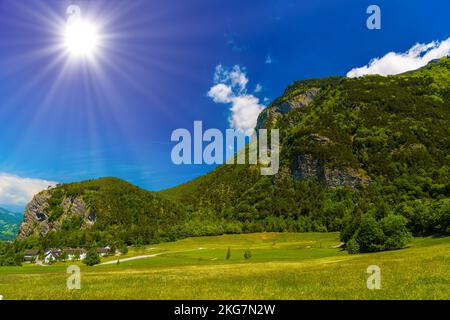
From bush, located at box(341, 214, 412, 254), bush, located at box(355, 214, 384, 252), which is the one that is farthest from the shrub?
bush, located at box(355, 214, 384, 252)

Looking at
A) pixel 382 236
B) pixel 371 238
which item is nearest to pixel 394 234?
pixel 382 236

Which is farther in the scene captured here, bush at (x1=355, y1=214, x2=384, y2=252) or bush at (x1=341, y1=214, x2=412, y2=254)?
bush at (x1=355, y1=214, x2=384, y2=252)

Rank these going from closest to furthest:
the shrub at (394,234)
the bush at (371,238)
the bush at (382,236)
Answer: the shrub at (394,234) → the bush at (382,236) → the bush at (371,238)

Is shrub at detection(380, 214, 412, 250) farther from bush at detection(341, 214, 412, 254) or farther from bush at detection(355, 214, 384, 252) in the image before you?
bush at detection(355, 214, 384, 252)

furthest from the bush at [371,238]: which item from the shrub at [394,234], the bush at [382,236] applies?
the shrub at [394,234]

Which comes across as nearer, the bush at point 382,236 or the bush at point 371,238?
the bush at point 382,236

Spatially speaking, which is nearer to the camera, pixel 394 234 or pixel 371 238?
pixel 394 234

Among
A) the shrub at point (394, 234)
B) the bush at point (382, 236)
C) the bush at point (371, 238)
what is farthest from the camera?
the bush at point (371, 238)

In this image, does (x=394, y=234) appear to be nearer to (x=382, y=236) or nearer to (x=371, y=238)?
(x=382, y=236)

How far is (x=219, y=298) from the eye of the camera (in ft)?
63.3

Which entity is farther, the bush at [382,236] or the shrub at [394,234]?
the bush at [382,236]

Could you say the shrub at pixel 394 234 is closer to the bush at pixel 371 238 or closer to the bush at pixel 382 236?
the bush at pixel 382 236

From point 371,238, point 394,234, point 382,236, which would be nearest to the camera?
point 394,234
